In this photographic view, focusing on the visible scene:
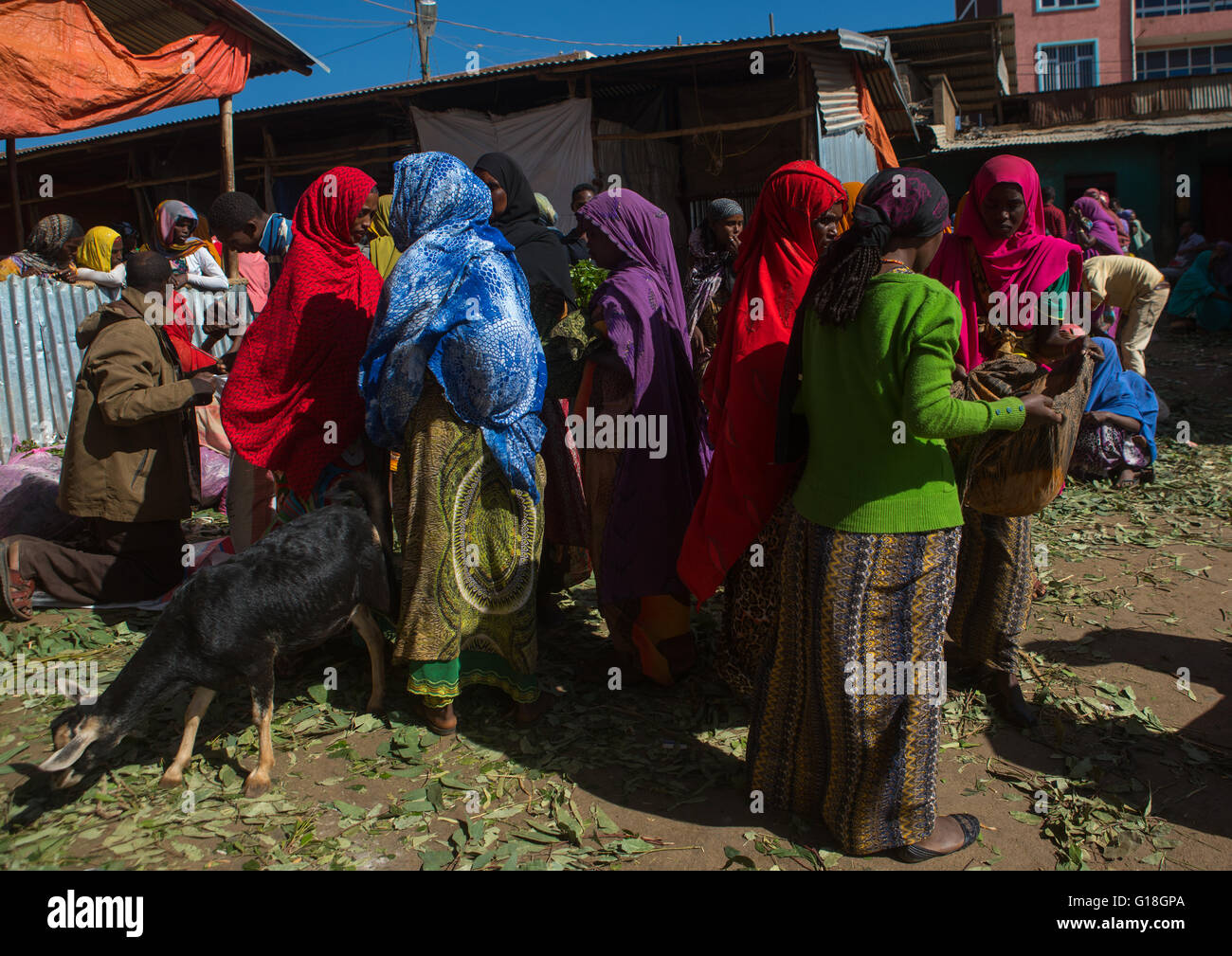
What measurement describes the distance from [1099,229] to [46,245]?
12.3 m

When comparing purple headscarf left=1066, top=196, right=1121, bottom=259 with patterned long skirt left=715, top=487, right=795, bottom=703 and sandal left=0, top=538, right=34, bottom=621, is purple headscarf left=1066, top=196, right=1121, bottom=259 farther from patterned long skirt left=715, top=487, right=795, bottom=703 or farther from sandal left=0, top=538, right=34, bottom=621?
sandal left=0, top=538, right=34, bottom=621

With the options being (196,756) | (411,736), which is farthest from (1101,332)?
(196,756)

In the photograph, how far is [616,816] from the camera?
3010 mm

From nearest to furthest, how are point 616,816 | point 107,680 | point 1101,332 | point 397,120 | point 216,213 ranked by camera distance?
point 616,816, point 107,680, point 216,213, point 1101,332, point 397,120

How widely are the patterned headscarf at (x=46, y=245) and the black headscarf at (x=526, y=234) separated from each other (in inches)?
233

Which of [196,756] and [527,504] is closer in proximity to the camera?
[196,756]

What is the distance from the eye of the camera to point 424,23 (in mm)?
22391

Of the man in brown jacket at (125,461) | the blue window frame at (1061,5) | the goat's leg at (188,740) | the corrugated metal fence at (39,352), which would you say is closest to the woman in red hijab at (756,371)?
the goat's leg at (188,740)

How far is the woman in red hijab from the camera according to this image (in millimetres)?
3207

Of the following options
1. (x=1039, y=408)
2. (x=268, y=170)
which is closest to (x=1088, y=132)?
(x=268, y=170)

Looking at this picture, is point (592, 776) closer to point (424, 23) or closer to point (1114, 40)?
point (424, 23)

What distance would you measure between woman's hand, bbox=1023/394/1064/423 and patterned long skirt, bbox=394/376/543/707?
74.7 inches

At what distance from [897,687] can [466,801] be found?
5.16 feet

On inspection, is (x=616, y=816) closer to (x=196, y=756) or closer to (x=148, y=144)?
(x=196, y=756)
